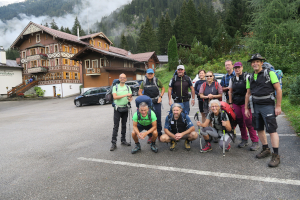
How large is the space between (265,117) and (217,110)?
3.22ft

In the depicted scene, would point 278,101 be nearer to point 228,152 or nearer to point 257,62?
point 257,62

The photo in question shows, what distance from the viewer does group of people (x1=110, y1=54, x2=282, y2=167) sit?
3.73 meters

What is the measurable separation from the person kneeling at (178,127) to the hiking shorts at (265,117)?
138 centimetres

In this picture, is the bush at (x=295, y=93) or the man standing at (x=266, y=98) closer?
the man standing at (x=266, y=98)

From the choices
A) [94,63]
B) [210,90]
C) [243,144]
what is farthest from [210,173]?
[94,63]

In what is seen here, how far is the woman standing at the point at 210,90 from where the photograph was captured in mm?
5148

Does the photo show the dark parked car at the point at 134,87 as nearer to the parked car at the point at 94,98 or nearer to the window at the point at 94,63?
the parked car at the point at 94,98

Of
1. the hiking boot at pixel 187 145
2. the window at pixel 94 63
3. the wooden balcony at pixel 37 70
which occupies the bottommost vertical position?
the hiking boot at pixel 187 145

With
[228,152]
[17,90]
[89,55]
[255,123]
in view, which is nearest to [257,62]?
[255,123]

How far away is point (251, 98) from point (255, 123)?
54 centimetres

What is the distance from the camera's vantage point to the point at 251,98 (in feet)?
13.1

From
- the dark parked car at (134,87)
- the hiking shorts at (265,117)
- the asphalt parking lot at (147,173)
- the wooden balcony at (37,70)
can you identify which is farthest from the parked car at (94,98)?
the wooden balcony at (37,70)

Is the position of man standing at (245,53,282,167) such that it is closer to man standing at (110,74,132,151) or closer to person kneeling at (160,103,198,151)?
person kneeling at (160,103,198,151)

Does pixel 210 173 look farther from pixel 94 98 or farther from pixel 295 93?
pixel 94 98
